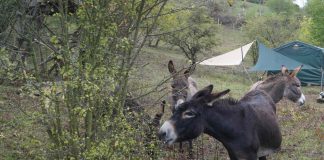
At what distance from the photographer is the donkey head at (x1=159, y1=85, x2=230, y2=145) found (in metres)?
5.30

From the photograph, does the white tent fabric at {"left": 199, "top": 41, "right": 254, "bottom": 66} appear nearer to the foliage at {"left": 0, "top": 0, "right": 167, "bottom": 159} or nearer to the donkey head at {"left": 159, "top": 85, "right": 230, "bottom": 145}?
the donkey head at {"left": 159, "top": 85, "right": 230, "bottom": 145}

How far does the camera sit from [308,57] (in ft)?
92.1

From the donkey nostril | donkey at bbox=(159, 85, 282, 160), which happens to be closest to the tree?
donkey at bbox=(159, 85, 282, 160)

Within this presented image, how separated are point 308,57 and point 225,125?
2391 cm

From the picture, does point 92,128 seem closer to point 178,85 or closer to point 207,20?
point 178,85

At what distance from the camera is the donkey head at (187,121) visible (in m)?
5.30

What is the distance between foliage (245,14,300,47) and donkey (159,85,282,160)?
3442cm

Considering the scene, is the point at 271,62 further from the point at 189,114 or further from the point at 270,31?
the point at 189,114

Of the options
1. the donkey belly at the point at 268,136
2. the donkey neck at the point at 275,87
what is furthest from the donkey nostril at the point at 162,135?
the donkey neck at the point at 275,87

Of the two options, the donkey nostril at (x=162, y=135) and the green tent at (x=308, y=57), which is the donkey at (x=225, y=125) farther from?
the green tent at (x=308, y=57)

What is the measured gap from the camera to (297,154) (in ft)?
29.5

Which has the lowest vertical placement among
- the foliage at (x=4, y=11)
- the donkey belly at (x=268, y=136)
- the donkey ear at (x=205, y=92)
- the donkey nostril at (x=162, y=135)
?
the donkey belly at (x=268, y=136)

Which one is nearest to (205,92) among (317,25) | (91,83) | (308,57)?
(91,83)

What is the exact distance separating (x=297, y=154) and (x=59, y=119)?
570cm
